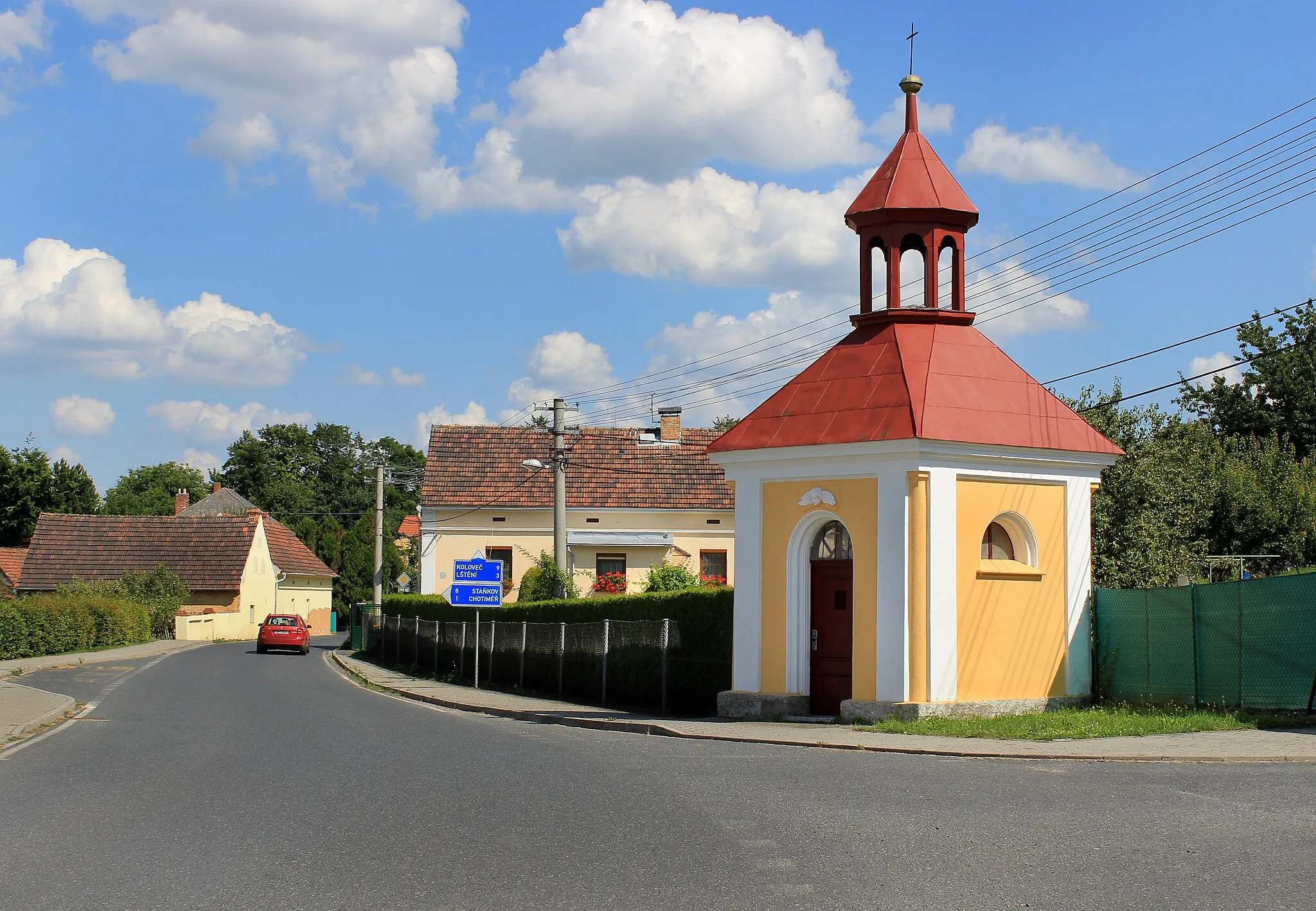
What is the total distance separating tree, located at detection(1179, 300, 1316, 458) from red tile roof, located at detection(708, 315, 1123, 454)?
30.2m

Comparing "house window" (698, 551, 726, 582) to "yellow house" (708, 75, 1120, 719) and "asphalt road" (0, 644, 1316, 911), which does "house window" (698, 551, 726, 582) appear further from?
"asphalt road" (0, 644, 1316, 911)

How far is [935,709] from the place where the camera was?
54.2 feet

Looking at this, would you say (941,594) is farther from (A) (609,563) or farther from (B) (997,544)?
(A) (609,563)

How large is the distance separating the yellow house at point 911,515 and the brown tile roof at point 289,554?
201ft

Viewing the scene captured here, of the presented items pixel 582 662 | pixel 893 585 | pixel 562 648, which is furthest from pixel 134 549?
pixel 893 585

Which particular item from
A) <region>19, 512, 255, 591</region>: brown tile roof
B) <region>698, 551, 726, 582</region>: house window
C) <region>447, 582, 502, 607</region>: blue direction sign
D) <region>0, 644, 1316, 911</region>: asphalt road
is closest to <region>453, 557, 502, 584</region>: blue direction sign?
<region>447, 582, 502, 607</region>: blue direction sign

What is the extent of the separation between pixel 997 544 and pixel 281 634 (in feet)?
122

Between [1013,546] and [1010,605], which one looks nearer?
[1010,605]

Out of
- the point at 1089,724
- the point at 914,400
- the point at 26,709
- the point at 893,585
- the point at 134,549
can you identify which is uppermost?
the point at 914,400

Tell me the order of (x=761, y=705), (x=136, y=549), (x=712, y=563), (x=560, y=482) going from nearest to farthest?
(x=761, y=705) < (x=560, y=482) < (x=712, y=563) < (x=136, y=549)

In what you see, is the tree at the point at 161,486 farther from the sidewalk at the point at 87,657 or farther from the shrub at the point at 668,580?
the shrub at the point at 668,580

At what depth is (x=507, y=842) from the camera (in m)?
8.56

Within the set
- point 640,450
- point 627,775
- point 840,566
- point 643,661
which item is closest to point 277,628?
point 640,450

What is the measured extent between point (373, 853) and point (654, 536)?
35499mm
